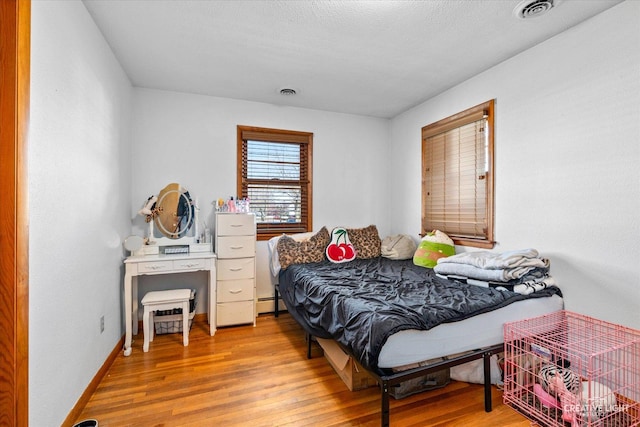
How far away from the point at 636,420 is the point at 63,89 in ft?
12.0

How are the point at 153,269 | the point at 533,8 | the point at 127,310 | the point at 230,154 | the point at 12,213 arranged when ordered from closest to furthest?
1. the point at 12,213
2. the point at 533,8
3. the point at 127,310
4. the point at 153,269
5. the point at 230,154

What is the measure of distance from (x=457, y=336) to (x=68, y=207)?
2.37m

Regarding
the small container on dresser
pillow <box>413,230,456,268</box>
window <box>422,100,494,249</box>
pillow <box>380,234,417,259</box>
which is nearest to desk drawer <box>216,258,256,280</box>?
the small container on dresser

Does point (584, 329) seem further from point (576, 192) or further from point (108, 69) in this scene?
point (108, 69)

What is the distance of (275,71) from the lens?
2.77 m

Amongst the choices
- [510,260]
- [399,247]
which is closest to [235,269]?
[399,247]

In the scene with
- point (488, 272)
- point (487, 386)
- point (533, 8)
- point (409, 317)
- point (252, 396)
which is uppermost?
point (533, 8)

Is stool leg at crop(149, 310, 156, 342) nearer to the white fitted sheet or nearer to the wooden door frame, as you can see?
the wooden door frame

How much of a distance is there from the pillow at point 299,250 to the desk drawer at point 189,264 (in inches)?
31.5

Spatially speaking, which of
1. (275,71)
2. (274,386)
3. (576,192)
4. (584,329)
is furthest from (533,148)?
(274,386)

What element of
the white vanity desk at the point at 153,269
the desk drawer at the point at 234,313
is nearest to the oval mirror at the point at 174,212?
the white vanity desk at the point at 153,269

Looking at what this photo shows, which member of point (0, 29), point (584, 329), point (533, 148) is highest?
point (0, 29)

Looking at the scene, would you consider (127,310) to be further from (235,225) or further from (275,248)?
(275,248)

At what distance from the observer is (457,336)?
1755 mm
